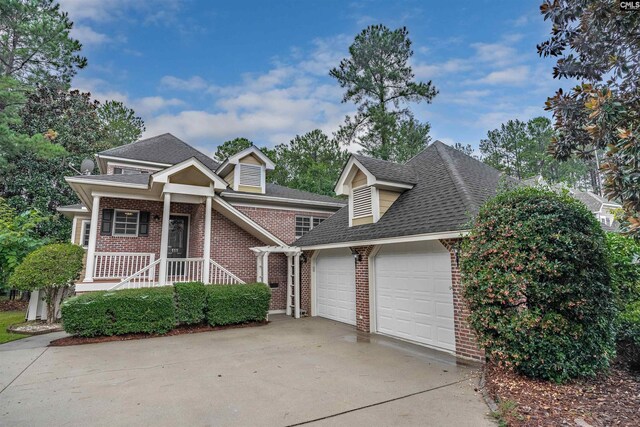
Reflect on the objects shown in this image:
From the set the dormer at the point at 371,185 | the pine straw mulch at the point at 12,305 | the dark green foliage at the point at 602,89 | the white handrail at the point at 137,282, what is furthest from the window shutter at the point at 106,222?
the dark green foliage at the point at 602,89

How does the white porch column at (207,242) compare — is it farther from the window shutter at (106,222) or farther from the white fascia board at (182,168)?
the window shutter at (106,222)

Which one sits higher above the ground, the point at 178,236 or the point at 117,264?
the point at 178,236

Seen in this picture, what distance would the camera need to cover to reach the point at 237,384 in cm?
504

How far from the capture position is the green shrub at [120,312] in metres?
8.04

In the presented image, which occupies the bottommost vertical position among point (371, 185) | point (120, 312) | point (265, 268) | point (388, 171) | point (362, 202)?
point (120, 312)

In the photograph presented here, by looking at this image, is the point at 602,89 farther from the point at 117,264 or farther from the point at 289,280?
the point at 117,264

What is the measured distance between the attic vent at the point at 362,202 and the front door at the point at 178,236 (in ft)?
22.5

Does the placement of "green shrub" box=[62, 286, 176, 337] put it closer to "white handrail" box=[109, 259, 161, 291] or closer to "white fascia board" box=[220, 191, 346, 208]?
"white handrail" box=[109, 259, 161, 291]

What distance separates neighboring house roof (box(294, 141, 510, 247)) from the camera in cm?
717

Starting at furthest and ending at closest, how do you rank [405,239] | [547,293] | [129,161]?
[129,161] → [405,239] → [547,293]

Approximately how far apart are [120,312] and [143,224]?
162 inches

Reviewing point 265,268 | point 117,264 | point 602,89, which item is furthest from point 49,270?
point 602,89

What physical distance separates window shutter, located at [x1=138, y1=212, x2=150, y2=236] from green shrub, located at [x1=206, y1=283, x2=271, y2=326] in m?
3.79

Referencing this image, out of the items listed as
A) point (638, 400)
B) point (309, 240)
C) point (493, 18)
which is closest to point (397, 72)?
point (493, 18)
